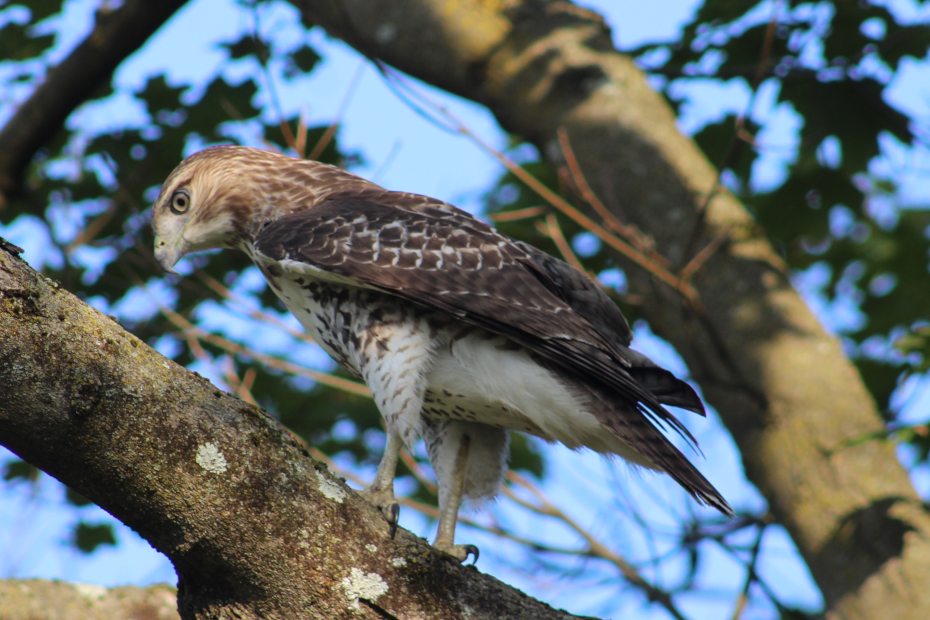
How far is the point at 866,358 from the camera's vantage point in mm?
5809

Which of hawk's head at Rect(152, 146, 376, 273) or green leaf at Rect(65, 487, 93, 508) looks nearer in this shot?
hawk's head at Rect(152, 146, 376, 273)

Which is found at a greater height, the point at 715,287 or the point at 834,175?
the point at 834,175

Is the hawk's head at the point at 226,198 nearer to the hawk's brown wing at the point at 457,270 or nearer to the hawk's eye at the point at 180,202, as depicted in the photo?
the hawk's eye at the point at 180,202

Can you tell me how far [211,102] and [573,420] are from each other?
330cm

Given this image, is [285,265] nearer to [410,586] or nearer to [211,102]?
[410,586]

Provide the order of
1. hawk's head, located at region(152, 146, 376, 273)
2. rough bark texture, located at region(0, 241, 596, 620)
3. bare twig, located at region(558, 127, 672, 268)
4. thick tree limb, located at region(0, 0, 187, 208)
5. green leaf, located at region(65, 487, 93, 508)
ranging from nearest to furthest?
rough bark texture, located at region(0, 241, 596, 620), hawk's head, located at region(152, 146, 376, 273), bare twig, located at region(558, 127, 672, 268), green leaf, located at region(65, 487, 93, 508), thick tree limb, located at region(0, 0, 187, 208)

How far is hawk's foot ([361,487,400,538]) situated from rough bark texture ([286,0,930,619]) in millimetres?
1829

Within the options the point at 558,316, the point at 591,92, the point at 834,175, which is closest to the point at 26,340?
the point at 558,316

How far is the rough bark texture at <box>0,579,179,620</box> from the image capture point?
10.2 feet

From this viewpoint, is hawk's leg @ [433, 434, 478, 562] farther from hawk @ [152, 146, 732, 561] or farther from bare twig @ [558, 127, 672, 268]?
bare twig @ [558, 127, 672, 268]

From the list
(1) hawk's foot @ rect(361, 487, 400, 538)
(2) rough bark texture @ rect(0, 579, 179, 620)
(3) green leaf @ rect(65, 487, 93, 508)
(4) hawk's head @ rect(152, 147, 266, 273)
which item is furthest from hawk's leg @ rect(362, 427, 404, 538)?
(3) green leaf @ rect(65, 487, 93, 508)

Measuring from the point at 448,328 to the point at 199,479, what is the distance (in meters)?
1.24

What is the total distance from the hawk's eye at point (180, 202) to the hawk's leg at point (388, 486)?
1.43 m

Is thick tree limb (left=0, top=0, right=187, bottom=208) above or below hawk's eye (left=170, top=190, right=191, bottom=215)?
above
